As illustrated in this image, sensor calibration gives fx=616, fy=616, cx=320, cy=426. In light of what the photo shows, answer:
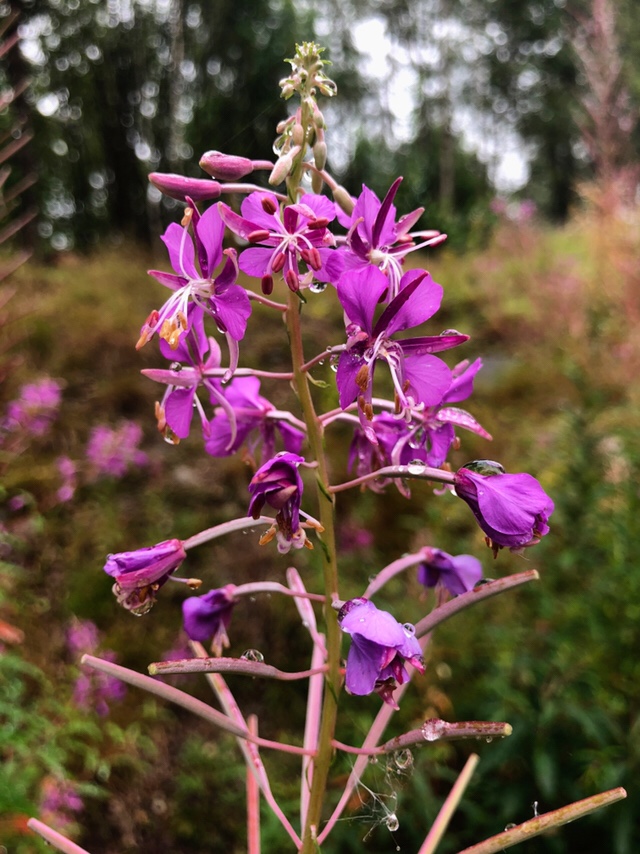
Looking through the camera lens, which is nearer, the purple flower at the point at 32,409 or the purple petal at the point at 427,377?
the purple petal at the point at 427,377

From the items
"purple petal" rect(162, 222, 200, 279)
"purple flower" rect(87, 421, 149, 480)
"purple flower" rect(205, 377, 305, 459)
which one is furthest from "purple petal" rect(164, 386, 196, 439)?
"purple flower" rect(87, 421, 149, 480)

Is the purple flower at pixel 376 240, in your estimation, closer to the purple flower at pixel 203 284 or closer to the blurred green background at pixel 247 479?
the purple flower at pixel 203 284

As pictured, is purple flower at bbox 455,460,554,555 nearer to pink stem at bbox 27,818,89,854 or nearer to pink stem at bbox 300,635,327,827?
pink stem at bbox 300,635,327,827

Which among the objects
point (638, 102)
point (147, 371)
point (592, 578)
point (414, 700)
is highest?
point (147, 371)

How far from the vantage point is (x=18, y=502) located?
3453 mm

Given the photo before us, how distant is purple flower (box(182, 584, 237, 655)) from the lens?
973mm

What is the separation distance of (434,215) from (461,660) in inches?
72.1

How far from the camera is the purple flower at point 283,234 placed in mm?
793

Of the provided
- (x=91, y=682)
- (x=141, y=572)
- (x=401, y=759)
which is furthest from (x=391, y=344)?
(x=91, y=682)

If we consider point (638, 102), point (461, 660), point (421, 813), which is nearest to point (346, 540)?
point (461, 660)

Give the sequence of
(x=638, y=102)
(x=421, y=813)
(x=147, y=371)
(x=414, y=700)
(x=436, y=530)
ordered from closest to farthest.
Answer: (x=147, y=371) < (x=421, y=813) < (x=414, y=700) < (x=436, y=530) < (x=638, y=102)

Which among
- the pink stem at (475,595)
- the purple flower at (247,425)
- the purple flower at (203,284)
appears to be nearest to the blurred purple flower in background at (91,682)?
the purple flower at (247,425)

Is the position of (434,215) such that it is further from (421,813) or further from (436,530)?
(421,813)

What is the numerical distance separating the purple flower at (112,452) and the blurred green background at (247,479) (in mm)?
103
